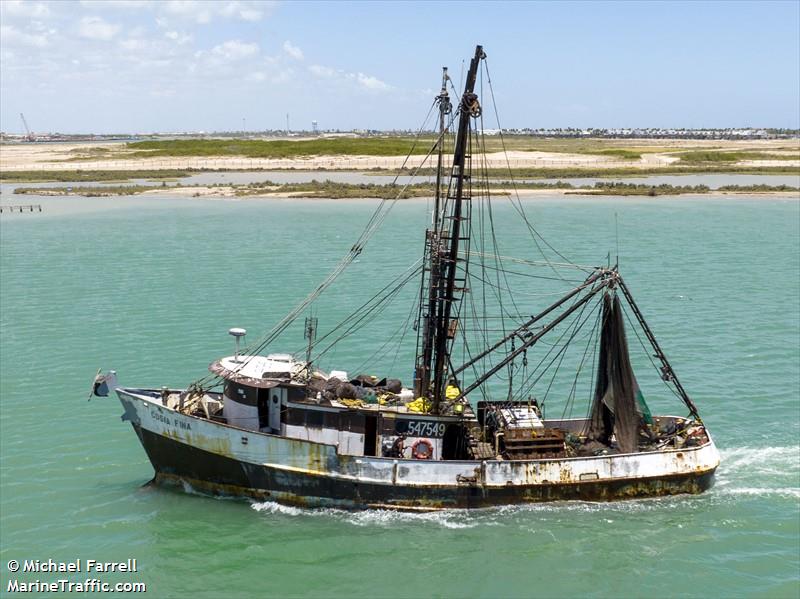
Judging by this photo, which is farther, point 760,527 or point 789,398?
point 789,398

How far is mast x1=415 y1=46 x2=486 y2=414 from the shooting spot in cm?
2117

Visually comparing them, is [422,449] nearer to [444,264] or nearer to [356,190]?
[444,264]

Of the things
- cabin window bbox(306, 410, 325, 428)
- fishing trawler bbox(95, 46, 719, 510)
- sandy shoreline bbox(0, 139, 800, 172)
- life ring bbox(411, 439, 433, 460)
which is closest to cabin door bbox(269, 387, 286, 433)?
fishing trawler bbox(95, 46, 719, 510)

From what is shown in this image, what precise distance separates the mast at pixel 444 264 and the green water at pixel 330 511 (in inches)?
153

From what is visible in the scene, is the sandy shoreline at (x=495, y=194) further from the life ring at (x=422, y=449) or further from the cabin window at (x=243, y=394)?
the life ring at (x=422, y=449)

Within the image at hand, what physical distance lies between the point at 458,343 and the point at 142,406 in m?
16.4

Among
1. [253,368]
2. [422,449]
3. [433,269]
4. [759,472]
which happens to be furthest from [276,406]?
[759,472]

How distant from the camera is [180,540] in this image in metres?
19.8

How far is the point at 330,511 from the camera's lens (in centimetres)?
2103

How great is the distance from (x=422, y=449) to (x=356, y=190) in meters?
69.8

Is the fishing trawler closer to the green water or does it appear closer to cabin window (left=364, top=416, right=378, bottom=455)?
cabin window (left=364, top=416, right=378, bottom=455)

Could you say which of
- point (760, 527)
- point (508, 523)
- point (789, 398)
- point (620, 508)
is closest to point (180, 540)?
point (508, 523)

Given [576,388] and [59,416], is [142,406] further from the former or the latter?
[576,388]

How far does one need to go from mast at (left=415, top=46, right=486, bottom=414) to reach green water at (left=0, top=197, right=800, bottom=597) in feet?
12.7
